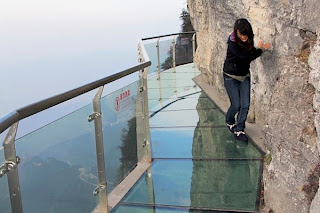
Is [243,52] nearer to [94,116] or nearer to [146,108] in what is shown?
[146,108]

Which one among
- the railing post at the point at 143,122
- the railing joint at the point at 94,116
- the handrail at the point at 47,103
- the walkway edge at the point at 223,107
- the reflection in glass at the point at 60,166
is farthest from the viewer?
the walkway edge at the point at 223,107

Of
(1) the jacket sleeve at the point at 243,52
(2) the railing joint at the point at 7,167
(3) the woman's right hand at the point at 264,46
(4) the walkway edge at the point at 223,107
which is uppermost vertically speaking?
(3) the woman's right hand at the point at 264,46

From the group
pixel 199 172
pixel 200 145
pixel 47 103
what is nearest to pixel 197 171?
pixel 199 172

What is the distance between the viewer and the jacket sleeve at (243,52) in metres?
4.54

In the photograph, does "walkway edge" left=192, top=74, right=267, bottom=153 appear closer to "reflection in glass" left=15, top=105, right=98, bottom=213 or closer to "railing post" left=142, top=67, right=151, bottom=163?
"railing post" left=142, top=67, right=151, bottom=163

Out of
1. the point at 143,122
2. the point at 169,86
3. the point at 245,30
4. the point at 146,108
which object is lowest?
the point at 169,86

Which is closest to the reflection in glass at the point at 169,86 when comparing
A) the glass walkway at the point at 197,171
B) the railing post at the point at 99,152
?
the glass walkway at the point at 197,171

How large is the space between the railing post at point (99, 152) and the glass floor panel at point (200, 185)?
331 mm

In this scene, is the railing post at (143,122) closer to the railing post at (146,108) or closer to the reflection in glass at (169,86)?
the railing post at (146,108)

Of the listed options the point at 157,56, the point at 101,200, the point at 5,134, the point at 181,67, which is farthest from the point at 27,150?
the point at 181,67

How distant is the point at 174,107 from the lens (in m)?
7.94

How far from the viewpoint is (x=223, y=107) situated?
6.98 m

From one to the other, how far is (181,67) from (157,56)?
5.95 feet

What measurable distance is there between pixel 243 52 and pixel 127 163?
175 centimetres
